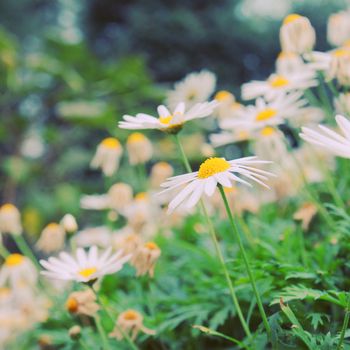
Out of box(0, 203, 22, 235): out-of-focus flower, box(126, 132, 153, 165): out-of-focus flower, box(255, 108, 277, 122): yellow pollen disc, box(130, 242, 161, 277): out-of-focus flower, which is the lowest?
box(130, 242, 161, 277): out-of-focus flower

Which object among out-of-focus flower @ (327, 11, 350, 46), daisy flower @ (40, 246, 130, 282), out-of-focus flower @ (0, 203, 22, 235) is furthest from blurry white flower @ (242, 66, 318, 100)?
out-of-focus flower @ (0, 203, 22, 235)

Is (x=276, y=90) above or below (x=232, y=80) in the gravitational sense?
below

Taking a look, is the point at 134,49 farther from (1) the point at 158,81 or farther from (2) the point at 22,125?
(2) the point at 22,125

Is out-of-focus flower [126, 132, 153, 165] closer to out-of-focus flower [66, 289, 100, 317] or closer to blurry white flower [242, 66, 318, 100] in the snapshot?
blurry white flower [242, 66, 318, 100]

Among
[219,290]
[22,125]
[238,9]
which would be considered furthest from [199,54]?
[219,290]

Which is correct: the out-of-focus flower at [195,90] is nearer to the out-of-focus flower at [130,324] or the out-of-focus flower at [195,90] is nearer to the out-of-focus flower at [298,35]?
the out-of-focus flower at [298,35]

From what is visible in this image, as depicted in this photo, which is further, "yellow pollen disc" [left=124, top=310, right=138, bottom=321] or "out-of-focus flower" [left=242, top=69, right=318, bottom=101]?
"out-of-focus flower" [left=242, top=69, right=318, bottom=101]

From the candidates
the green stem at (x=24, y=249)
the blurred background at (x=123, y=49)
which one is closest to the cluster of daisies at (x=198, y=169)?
the green stem at (x=24, y=249)
